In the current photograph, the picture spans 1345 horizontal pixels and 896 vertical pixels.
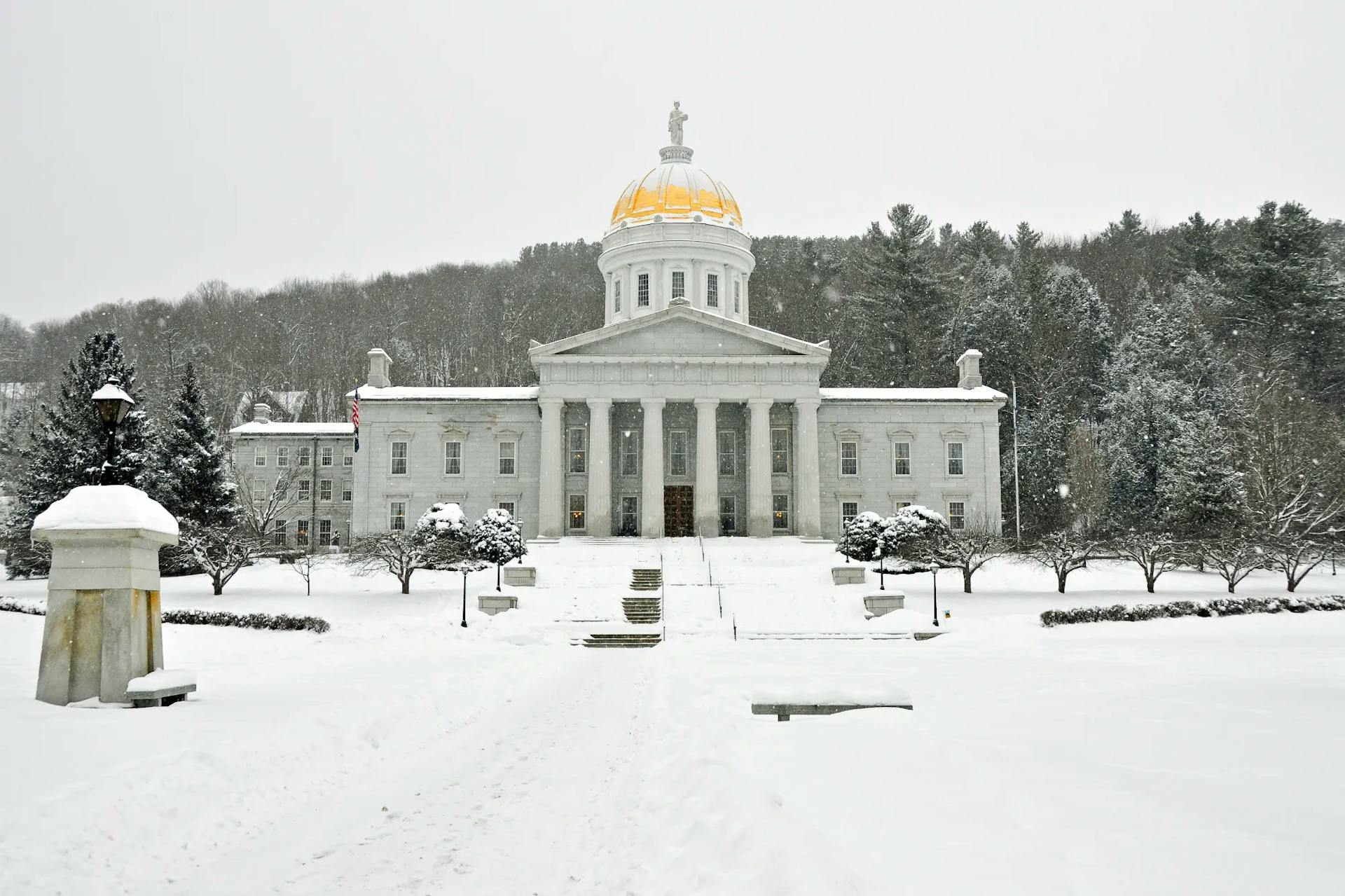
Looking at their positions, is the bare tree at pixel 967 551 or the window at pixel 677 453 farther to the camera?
the window at pixel 677 453

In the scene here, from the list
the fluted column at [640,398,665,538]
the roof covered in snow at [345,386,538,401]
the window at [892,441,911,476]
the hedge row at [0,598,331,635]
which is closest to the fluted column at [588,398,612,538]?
the fluted column at [640,398,665,538]

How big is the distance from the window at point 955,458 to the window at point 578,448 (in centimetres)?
2070

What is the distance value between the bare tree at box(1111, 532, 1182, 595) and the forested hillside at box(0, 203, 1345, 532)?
1018 cm

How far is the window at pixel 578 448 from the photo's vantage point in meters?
57.1

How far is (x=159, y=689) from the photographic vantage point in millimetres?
12500

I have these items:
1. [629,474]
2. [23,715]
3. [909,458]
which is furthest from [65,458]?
[909,458]

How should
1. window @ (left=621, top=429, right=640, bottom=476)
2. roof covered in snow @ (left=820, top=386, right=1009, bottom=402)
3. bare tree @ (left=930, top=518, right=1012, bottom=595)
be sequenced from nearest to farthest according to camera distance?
bare tree @ (left=930, top=518, right=1012, bottom=595)
window @ (left=621, top=429, right=640, bottom=476)
roof covered in snow @ (left=820, top=386, right=1009, bottom=402)

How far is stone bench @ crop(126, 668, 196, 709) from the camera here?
12422mm

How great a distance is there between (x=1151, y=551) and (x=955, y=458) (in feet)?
67.3

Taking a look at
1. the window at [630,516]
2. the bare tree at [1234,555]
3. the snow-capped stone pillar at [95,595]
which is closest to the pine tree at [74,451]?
the window at [630,516]

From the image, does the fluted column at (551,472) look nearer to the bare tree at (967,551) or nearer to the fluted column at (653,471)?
the fluted column at (653,471)

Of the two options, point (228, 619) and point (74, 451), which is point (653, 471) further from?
point (74, 451)

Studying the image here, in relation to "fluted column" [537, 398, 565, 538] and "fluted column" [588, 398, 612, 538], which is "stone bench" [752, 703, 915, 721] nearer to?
"fluted column" [537, 398, 565, 538]

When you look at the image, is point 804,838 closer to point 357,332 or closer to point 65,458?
point 65,458
